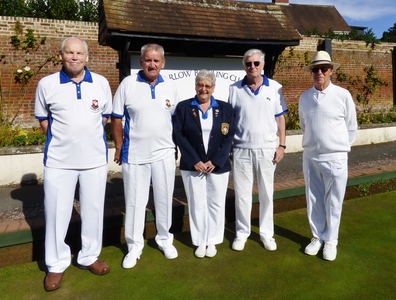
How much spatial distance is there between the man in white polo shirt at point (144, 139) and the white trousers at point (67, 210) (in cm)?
27

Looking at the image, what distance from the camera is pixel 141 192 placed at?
2975 millimetres

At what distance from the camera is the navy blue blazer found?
2959 millimetres

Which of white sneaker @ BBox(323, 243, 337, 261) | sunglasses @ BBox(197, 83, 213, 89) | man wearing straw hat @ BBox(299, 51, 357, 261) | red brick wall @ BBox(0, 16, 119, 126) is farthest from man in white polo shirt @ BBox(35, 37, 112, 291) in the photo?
red brick wall @ BBox(0, 16, 119, 126)

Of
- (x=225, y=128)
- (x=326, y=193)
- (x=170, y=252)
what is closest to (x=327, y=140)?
(x=326, y=193)

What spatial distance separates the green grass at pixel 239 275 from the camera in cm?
256

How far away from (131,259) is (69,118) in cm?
131

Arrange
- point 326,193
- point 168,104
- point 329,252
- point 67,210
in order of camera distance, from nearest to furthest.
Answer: point 67,210 → point 168,104 → point 329,252 → point 326,193

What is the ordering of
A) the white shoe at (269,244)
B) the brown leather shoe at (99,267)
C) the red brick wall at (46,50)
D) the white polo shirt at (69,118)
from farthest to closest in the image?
1. the red brick wall at (46,50)
2. the white shoe at (269,244)
3. the brown leather shoe at (99,267)
4. the white polo shirt at (69,118)

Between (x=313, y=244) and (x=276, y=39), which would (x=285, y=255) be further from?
(x=276, y=39)

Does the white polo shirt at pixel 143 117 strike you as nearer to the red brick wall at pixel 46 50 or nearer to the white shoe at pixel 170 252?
the white shoe at pixel 170 252

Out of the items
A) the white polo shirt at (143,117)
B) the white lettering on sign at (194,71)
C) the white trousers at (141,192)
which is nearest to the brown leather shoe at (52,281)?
the white trousers at (141,192)

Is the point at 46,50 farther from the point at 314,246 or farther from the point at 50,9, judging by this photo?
the point at 314,246

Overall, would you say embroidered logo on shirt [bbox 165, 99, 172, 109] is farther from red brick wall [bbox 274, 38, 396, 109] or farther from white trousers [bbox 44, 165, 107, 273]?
red brick wall [bbox 274, 38, 396, 109]

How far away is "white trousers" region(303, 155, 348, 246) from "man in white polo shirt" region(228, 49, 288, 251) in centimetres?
38
